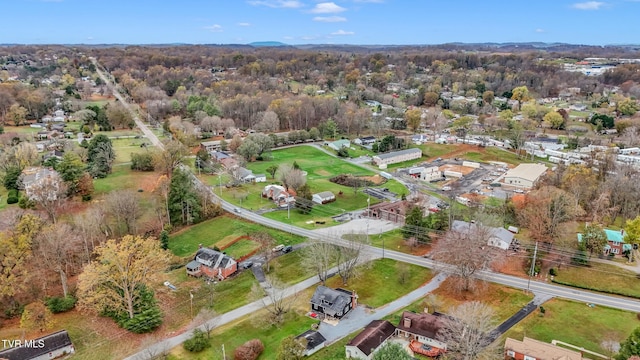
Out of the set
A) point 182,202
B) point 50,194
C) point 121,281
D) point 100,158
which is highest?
point 50,194

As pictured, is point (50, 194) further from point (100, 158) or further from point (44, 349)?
point (44, 349)

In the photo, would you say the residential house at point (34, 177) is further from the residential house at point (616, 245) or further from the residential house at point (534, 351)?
the residential house at point (616, 245)

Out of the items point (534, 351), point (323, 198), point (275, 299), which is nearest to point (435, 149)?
point (323, 198)

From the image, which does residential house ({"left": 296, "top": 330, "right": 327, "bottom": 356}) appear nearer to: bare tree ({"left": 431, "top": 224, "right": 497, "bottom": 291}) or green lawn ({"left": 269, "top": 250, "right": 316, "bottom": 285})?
green lawn ({"left": 269, "top": 250, "right": 316, "bottom": 285})

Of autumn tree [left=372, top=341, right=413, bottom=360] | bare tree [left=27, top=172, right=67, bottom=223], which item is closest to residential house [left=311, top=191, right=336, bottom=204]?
bare tree [left=27, top=172, right=67, bottom=223]

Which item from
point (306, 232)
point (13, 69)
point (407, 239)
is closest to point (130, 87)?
point (13, 69)

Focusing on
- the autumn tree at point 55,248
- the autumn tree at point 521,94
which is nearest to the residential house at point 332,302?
the autumn tree at point 55,248

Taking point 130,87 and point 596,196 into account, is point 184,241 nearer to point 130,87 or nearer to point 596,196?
point 596,196
